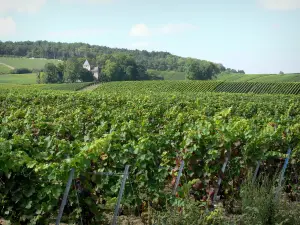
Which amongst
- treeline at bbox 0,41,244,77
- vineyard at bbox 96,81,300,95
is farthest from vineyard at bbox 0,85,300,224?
treeline at bbox 0,41,244,77

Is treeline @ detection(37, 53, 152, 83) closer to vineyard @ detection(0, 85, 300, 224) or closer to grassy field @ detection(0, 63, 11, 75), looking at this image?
grassy field @ detection(0, 63, 11, 75)

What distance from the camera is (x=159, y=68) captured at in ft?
488

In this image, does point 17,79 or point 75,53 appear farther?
point 75,53

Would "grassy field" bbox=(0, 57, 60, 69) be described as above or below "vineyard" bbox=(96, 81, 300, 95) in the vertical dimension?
above

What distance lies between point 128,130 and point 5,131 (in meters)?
2.27

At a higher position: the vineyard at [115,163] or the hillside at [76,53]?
the hillside at [76,53]

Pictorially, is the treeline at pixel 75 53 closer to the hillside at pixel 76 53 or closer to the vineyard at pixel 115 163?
the hillside at pixel 76 53

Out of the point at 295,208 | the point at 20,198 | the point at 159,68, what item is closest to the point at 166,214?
the point at 20,198

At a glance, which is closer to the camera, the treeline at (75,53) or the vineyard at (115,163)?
the vineyard at (115,163)

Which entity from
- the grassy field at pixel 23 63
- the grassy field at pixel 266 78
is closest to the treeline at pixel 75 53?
the grassy field at pixel 23 63

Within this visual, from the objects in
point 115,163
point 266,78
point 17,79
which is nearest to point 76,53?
point 17,79

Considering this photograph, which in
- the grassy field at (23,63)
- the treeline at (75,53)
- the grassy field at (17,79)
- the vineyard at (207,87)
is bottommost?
the grassy field at (17,79)

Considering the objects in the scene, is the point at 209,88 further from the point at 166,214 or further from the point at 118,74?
the point at 166,214

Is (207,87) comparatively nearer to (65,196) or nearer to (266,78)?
(266,78)
